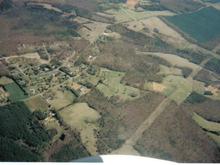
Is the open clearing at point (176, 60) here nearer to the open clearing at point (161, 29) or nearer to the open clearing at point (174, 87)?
the open clearing at point (161, 29)

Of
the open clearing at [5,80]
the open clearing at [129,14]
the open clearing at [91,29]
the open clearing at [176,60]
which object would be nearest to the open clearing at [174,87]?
the open clearing at [176,60]

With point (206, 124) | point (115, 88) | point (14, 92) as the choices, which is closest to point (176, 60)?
point (115, 88)

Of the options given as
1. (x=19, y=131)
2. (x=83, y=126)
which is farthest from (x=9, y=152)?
(x=83, y=126)

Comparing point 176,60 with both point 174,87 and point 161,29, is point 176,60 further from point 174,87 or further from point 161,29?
point 161,29

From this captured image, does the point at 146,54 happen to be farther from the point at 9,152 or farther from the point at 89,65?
the point at 9,152

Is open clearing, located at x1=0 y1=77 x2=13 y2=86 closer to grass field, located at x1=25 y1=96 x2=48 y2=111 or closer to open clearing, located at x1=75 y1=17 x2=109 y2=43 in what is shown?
grass field, located at x1=25 y1=96 x2=48 y2=111

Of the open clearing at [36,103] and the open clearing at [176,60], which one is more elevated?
the open clearing at [36,103]

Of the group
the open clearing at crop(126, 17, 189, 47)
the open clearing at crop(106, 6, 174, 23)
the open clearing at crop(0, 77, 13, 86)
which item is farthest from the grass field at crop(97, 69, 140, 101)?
the open clearing at crop(106, 6, 174, 23)
